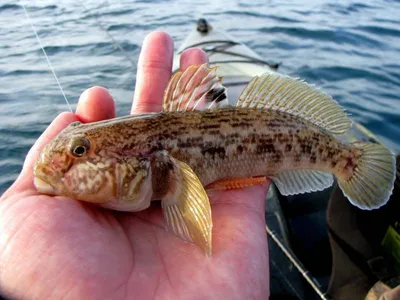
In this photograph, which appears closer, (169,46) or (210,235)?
(210,235)

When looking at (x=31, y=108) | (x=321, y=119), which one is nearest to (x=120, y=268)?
(x=321, y=119)

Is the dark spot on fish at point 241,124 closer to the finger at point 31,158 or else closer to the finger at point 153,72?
the finger at point 153,72

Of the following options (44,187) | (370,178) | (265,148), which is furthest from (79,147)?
(370,178)

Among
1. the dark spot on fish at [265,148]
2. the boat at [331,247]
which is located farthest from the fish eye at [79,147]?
the boat at [331,247]

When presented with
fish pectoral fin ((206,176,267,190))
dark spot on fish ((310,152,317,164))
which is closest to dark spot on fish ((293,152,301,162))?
dark spot on fish ((310,152,317,164))

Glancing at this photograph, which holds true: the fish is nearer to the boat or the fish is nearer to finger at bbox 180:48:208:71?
the boat

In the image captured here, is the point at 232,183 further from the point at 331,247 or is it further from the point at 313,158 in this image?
the point at 331,247

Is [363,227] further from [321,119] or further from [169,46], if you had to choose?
[169,46]
